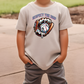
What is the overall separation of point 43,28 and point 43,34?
0.05m

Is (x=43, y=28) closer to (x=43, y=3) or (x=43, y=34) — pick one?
(x=43, y=34)

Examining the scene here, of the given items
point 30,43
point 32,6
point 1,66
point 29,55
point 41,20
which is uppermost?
point 32,6

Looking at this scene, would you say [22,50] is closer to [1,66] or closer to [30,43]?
[30,43]

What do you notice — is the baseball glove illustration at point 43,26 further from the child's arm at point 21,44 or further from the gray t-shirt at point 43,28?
the child's arm at point 21,44

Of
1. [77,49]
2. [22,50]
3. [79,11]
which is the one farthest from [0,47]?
[79,11]

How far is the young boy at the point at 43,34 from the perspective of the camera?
1368mm

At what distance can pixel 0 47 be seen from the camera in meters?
3.42

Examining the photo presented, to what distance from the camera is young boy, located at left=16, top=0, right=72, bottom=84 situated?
137 cm

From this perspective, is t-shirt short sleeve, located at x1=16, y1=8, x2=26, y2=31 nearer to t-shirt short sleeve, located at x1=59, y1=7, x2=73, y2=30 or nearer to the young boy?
the young boy

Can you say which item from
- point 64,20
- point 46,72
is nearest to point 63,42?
point 64,20

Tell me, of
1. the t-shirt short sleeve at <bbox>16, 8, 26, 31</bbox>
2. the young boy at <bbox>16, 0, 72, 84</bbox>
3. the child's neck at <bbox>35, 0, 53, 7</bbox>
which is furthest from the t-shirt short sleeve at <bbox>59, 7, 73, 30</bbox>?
the t-shirt short sleeve at <bbox>16, 8, 26, 31</bbox>

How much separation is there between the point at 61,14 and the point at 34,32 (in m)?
0.27

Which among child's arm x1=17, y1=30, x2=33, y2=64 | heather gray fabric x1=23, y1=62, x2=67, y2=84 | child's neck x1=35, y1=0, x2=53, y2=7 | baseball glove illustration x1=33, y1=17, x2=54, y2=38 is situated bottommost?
heather gray fabric x1=23, y1=62, x2=67, y2=84

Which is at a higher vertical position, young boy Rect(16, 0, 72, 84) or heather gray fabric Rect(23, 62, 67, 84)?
young boy Rect(16, 0, 72, 84)
